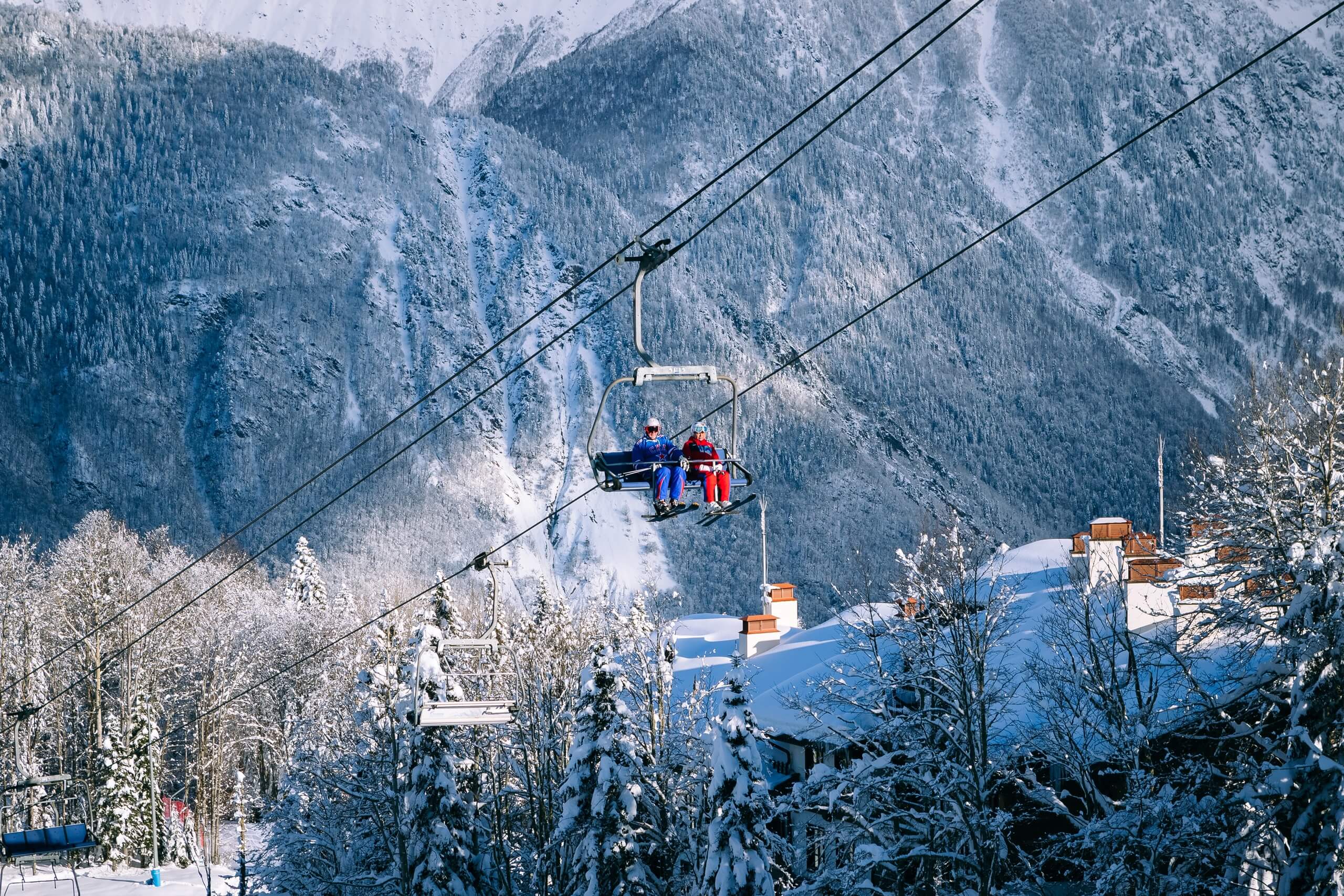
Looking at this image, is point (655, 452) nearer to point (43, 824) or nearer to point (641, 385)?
point (641, 385)

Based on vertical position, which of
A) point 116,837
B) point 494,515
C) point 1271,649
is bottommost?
point 116,837

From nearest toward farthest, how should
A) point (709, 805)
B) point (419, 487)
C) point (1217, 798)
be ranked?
point (1217, 798) < point (709, 805) < point (419, 487)

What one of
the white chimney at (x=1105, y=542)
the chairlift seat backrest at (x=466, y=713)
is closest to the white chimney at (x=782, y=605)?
the white chimney at (x=1105, y=542)

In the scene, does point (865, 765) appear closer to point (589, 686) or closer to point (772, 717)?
point (589, 686)

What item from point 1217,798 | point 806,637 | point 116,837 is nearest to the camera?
point 1217,798

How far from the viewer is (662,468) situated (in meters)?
14.3

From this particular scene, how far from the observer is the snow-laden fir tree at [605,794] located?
26.6 m

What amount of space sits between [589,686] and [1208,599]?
11393mm

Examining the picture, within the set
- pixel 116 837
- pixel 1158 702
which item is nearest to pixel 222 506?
pixel 116 837

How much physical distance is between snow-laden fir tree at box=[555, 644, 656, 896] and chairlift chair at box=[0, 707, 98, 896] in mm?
8795

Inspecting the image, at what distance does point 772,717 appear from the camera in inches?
1234

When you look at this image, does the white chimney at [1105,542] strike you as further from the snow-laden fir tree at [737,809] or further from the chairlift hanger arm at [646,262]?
the chairlift hanger arm at [646,262]

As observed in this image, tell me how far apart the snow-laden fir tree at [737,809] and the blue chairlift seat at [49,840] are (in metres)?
9.85

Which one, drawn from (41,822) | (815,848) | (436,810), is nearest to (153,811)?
(41,822)
